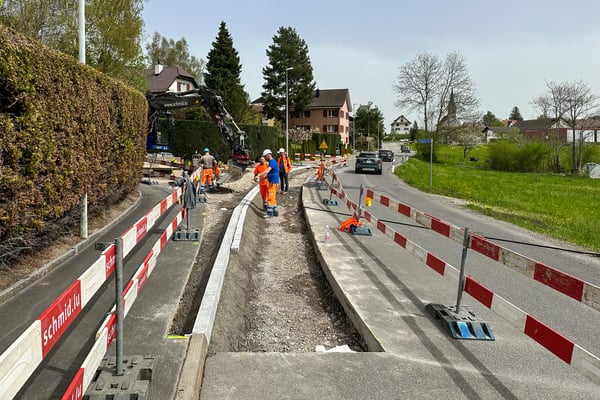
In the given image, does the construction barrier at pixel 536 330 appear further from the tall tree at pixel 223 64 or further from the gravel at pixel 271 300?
the tall tree at pixel 223 64

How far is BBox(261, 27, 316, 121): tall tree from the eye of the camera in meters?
58.7

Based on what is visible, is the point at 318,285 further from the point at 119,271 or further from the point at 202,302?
the point at 119,271

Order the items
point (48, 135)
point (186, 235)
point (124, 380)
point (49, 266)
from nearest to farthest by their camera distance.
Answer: point (124, 380), point (48, 135), point (49, 266), point (186, 235)

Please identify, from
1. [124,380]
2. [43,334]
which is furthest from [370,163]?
[43,334]

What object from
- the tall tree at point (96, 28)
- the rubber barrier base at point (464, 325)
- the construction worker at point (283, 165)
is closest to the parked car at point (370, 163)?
the construction worker at point (283, 165)

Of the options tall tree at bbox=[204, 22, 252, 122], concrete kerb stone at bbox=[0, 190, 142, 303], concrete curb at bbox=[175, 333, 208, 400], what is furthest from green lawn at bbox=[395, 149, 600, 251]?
tall tree at bbox=[204, 22, 252, 122]

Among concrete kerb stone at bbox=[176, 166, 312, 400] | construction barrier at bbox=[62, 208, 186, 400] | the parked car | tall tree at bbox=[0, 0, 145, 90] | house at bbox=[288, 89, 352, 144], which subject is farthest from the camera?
house at bbox=[288, 89, 352, 144]

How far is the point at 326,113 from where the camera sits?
75000 mm

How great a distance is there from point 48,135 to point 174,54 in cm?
7006

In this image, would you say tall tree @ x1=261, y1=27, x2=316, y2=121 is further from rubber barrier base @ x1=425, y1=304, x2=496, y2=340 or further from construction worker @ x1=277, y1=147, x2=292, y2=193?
rubber barrier base @ x1=425, y1=304, x2=496, y2=340

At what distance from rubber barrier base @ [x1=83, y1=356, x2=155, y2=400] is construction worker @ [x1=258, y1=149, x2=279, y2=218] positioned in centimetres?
816

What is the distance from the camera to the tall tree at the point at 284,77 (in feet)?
193

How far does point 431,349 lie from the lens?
415 centimetres

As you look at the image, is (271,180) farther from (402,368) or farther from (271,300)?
(402,368)
